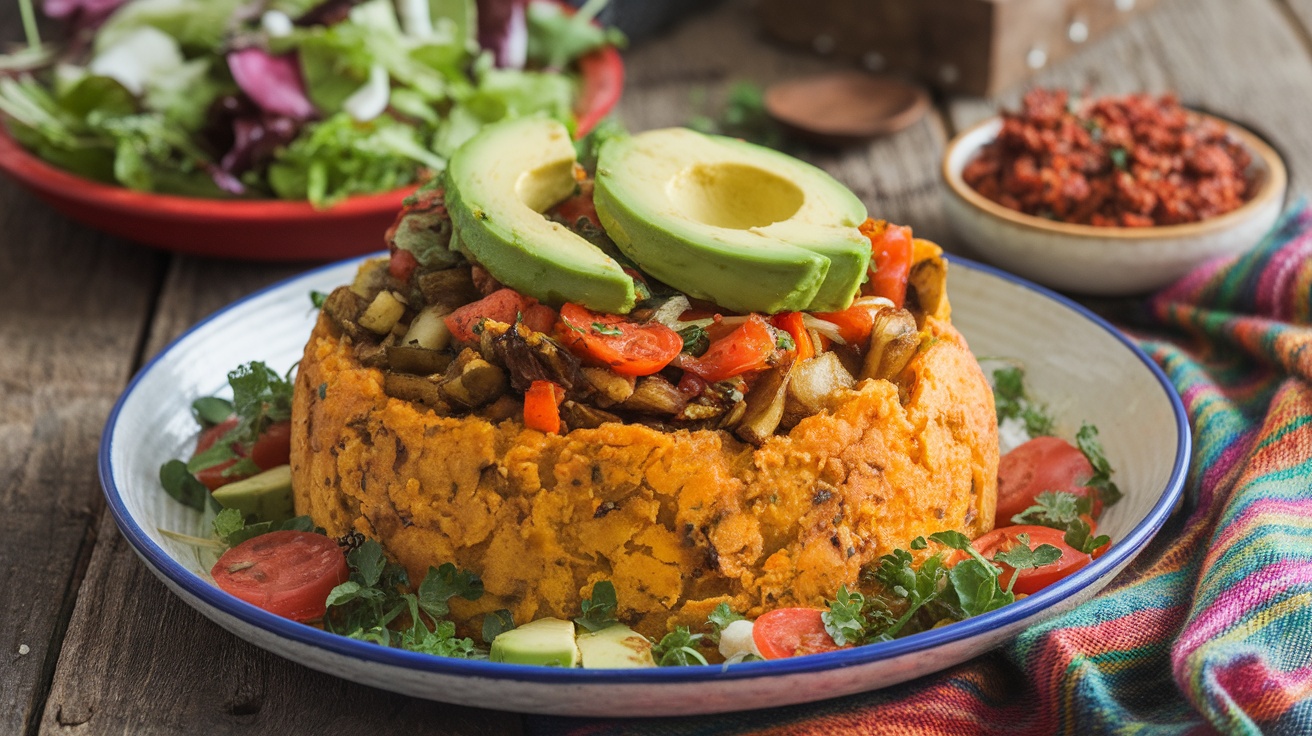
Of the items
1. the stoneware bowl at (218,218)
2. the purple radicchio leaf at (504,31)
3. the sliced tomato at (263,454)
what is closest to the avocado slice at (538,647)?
the sliced tomato at (263,454)

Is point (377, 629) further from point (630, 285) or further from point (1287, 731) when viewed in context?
point (1287, 731)

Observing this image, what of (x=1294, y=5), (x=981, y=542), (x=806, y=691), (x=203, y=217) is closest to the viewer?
(x=806, y=691)

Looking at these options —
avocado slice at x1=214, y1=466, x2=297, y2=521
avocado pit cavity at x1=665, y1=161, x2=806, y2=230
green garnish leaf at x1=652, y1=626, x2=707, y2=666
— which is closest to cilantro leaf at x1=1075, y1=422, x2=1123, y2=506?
avocado pit cavity at x1=665, y1=161, x2=806, y2=230

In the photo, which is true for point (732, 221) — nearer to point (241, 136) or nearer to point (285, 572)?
point (285, 572)

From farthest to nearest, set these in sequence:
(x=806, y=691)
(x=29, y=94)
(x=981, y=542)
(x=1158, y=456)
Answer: (x=29, y=94) < (x=1158, y=456) < (x=981, y=542) < (x=806, y=691)

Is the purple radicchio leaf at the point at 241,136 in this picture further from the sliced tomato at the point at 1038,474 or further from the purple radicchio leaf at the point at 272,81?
the sliced tomato at the point at 1038,474

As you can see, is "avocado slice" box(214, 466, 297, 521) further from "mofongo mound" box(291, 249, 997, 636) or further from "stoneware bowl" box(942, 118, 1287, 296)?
"stoneware bowl" box(942, 118, 1287, 296)

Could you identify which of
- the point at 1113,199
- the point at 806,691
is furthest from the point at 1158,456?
the point at 1113,199
